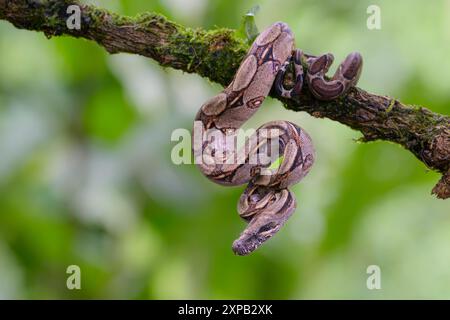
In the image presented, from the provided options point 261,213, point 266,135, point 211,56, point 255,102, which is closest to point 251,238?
point 261,213

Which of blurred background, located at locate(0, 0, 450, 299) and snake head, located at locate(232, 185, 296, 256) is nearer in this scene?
snake head, located at locate(232, 185, 296, 256)

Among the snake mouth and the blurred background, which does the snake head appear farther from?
the blurred background

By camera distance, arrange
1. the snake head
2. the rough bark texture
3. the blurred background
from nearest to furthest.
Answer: the rough bark texture → the snake head → the blurred background

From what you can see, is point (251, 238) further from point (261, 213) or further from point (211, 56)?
point (211, 56)

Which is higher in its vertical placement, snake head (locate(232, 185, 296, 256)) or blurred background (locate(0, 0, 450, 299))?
blurred background (locate(0, 0, 450, 299))

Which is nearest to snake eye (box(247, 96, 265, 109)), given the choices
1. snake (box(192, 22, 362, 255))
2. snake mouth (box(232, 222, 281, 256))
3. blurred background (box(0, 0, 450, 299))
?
snake (box(192, 22, 362, 255))

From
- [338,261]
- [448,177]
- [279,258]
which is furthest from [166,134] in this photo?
[448,177]

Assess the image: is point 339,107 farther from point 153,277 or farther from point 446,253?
point 446,253
